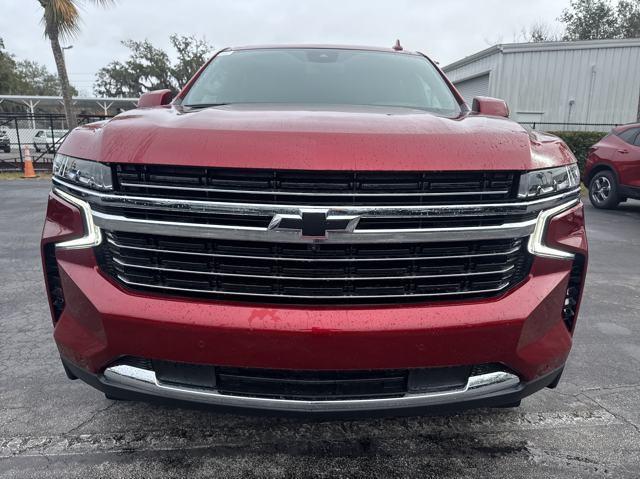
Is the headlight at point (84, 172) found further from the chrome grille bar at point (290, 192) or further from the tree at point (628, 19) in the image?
the tree at point (628, 19)

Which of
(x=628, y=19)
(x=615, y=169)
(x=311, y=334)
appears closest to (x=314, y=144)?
(x=311, y=334)

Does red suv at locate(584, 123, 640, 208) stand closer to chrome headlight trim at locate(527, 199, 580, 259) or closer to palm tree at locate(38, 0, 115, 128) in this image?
chrome headlight trim at locate(527, 199, 580, 259)

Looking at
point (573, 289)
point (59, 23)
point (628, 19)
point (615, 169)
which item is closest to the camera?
point (573, 289)

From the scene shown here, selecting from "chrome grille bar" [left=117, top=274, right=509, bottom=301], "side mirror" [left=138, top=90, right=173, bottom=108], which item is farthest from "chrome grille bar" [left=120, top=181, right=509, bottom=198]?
"side mirror" [left=138, top=90, right=173, bottom=108]

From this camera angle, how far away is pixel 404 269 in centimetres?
179

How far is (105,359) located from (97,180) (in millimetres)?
661

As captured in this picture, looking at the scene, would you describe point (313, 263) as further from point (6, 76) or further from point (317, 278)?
point (6, 76)

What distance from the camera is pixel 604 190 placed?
32.3 ft

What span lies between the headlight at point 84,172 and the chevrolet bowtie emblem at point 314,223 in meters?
0.65

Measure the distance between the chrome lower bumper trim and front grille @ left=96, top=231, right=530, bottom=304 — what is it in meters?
0.31

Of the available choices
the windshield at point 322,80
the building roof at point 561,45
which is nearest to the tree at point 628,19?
the building roof at point 561,45

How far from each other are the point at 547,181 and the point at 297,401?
123 cm

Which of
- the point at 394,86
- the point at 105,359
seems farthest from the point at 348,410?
the point at 394,86

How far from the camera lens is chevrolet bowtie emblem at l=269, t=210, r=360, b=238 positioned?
1.67 m
